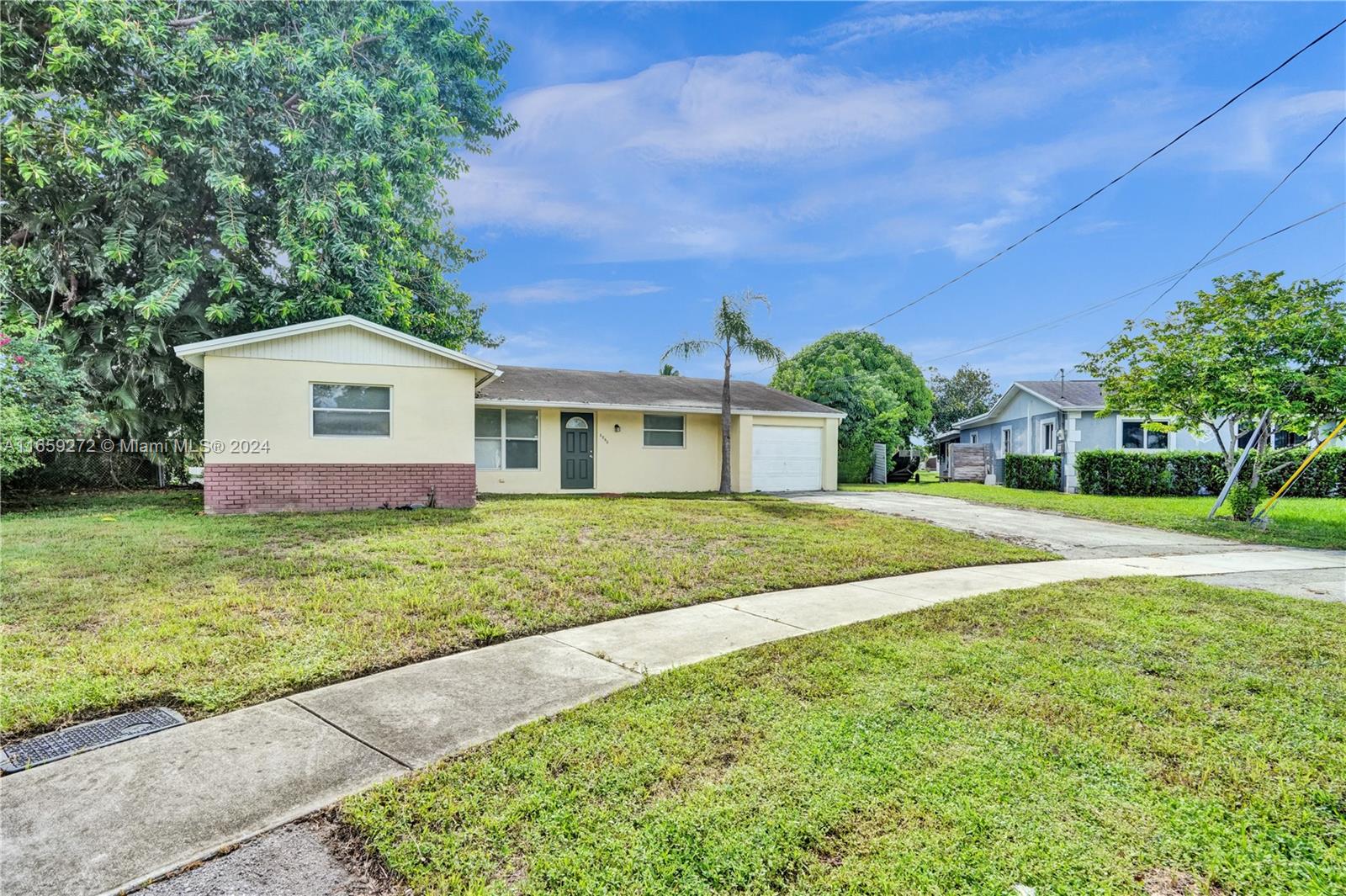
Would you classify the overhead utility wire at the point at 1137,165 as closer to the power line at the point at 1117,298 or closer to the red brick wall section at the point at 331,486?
the power line at the point at 1117,298

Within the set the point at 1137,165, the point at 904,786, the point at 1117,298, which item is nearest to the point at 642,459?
the point at 1137,165

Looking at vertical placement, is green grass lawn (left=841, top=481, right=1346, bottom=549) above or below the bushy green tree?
below

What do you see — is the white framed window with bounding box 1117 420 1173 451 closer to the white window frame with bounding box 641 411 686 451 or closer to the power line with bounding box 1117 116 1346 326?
the power line with bounding box 1117 116 1346 326

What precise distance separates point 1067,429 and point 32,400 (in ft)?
88.3

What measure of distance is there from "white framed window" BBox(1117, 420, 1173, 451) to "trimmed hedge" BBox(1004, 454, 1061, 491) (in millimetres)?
2689

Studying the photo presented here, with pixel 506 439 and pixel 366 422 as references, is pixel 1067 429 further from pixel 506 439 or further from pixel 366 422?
pixel 366 422

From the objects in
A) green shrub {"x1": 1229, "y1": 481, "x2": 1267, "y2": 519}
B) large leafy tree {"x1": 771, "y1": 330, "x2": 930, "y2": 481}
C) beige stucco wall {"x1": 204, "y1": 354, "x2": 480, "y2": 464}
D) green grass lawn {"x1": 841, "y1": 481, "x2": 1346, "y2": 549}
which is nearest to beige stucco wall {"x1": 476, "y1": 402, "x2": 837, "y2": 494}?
beige stucco wall {"x1": 204, "y1": 354, "x2": 480, "y2": 464}

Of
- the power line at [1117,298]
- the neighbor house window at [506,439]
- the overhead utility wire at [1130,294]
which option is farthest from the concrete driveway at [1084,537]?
the neighbor house window at [506,439]

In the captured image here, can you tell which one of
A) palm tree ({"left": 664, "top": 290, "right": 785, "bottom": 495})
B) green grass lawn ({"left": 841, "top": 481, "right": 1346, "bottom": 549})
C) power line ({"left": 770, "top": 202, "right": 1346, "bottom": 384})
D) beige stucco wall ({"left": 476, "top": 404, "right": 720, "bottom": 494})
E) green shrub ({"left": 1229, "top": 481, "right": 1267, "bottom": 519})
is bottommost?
green grass lawn ({"left": 841, "top": 481, "right": 1346, "bottom": 549})

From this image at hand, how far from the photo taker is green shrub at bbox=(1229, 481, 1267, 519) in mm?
12328

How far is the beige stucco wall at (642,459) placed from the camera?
54.1 feet

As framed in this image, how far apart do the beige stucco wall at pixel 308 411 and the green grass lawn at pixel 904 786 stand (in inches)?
385

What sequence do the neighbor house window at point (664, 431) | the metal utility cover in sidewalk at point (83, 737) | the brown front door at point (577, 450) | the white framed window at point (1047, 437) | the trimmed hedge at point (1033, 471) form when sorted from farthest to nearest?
the white framed window at point (1047, 437)
the trimmed hedge at point (1033, 471)
the neighbor house window at point (664, 431)
the brown front door at point (577, 450)
the metal utility cover in sidewalk at point (83, 737)

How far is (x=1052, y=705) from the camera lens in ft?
11.2
